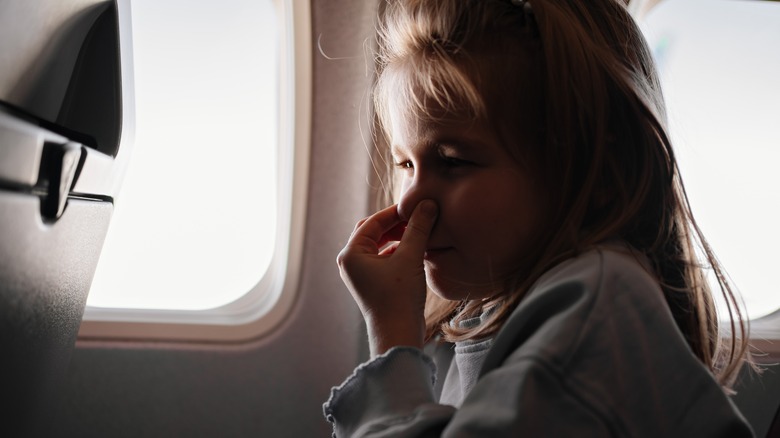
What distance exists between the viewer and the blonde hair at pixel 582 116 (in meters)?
0.86

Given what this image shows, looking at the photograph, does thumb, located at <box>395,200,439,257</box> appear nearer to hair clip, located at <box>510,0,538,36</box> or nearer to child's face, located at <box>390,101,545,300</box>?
child's face, located at <box>390,101,545,300</box>

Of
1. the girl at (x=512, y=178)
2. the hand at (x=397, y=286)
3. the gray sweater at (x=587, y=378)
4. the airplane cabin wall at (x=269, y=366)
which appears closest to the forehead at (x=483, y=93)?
the girl at (x=512, y=178)

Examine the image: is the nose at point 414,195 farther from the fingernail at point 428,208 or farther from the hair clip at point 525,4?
the hair clip at point 525,4

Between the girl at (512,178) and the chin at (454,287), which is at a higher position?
the girl at (512,178)

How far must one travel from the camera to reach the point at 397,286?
874mm

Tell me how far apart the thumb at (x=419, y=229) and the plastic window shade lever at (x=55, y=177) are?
417 mm

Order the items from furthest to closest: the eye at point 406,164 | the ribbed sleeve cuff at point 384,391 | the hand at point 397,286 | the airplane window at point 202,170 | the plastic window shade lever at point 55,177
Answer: the airplane window at point 202,170 → the eye at point 406,164 → the hand at point 397,286 → the ribbed sleeve cuff at point 384,391 → the plastic window shade lever at point 55,177

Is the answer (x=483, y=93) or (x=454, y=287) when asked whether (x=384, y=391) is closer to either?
(x=454, y=287)

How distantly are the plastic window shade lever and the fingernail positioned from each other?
0.43 meters

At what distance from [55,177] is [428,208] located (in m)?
0.46

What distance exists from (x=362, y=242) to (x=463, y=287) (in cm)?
15

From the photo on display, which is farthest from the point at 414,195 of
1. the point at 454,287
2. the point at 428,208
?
the point at 454,287

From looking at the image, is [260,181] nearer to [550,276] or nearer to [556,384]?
[550,276]

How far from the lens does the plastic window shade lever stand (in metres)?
0.54
